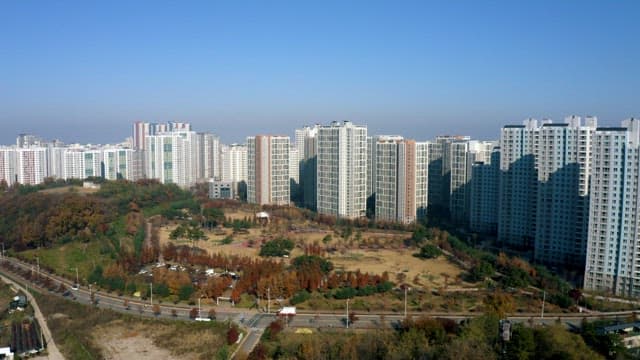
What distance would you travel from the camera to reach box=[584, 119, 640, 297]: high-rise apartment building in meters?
9.43

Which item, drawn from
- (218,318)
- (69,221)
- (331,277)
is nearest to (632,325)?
(331,277)

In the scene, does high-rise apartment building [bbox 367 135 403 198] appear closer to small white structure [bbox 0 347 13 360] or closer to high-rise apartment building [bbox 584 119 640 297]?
high-rise apartment building [bbox 584 119 640 297]

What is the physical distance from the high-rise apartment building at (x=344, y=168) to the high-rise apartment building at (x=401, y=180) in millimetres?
494

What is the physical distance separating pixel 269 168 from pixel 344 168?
→ 2672 mm

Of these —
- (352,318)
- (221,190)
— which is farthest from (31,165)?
(352,318)

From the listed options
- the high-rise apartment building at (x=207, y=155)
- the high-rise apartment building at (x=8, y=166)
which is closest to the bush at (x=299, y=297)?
the high-rise apartment building at (x=207, y=155)

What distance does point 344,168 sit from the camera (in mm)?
16562

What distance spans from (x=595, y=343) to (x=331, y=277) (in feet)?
13.5

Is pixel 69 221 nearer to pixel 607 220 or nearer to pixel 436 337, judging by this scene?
pixel 436 337

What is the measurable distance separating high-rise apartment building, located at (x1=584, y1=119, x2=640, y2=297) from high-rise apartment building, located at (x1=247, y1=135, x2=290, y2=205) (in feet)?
32.8

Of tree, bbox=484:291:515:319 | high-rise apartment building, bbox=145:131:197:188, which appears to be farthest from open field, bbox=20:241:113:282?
high-rise apartment building, bbox=145:131:197:188

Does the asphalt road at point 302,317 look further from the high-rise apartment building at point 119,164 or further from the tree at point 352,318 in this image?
the high-rise apartment building at point 119,164

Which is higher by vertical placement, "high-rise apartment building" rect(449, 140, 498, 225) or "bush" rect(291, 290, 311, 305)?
"high-rise apartment building" rect(449, 140, 498, 225)

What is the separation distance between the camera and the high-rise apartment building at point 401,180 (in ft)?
52.3
